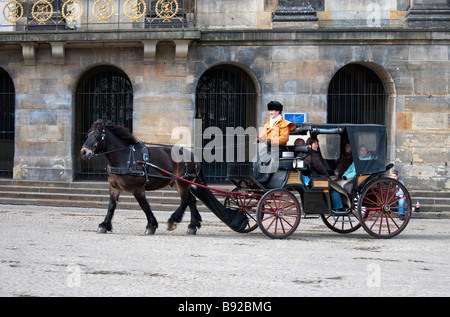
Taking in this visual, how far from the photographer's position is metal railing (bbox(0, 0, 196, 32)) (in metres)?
20.2

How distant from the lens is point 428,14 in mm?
19594

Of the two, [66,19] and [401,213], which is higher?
[66,19]

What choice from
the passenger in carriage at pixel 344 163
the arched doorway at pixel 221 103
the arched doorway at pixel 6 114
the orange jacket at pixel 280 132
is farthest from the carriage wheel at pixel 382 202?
the arched doorway at pixel 6 114

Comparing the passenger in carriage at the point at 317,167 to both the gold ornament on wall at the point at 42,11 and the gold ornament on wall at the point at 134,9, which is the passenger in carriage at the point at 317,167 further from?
the gold ornament on wall at the point at 42,11

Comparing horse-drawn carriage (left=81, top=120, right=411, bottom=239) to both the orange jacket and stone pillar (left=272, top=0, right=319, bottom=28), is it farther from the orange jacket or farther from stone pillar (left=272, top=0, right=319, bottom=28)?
stone pillar (left=272, top=0, right=319, bottom=28)

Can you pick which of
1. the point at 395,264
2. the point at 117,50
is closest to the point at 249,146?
the point at 117,50

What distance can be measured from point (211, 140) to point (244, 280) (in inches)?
506

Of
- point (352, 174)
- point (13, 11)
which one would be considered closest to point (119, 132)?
point (352, 174)

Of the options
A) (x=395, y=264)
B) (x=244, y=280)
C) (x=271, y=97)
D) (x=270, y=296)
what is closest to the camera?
(x=270, y=296)

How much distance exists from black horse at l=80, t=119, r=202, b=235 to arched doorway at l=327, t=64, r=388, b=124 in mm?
8378

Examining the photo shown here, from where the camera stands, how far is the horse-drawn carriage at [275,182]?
1265 centimetres

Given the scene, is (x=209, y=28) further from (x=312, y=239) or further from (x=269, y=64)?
(x=312, y=239)

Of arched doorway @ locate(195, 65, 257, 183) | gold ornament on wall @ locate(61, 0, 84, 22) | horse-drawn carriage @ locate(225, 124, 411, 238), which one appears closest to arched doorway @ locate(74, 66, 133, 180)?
gold ornament on wall @ locate(61, 0, 84, 22)

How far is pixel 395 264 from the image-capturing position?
10.0 m
